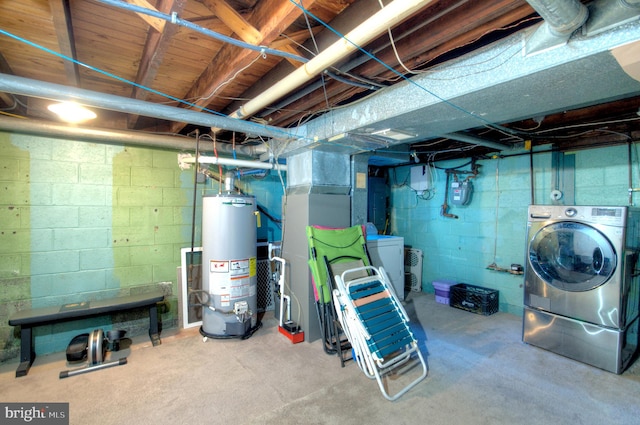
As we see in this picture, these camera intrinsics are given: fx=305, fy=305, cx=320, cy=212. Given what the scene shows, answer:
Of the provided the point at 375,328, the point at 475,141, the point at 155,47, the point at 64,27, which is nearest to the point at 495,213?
the point at 475,141

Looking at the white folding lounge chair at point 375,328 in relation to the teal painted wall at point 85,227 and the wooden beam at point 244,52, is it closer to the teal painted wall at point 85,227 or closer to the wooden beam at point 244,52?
the wooden beam at point 244,52

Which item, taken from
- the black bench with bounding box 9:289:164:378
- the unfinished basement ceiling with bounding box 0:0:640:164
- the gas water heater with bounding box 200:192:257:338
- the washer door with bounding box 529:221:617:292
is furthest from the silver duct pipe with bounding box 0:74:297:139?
the washer door with bounding box 529:221:617:292

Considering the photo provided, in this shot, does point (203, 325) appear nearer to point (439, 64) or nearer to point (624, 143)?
point (439, 64)

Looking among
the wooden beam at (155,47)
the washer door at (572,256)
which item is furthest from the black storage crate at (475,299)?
the wooden beam at (155,47)

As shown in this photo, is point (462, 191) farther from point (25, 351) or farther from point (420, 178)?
point (25, 351)

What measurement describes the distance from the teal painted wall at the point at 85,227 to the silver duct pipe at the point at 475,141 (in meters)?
2.99

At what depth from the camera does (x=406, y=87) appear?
2.06 meters

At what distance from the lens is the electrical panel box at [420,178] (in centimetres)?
486

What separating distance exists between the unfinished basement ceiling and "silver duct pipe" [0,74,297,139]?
0.6 inches

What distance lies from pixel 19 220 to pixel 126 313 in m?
1.33

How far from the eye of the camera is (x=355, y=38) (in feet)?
4.72

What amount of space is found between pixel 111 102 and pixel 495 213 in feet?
14.6

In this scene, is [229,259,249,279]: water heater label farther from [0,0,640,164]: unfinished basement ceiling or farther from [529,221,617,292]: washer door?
[529,221,617,292]: washer door

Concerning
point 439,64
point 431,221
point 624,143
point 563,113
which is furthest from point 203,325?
point 624,143
